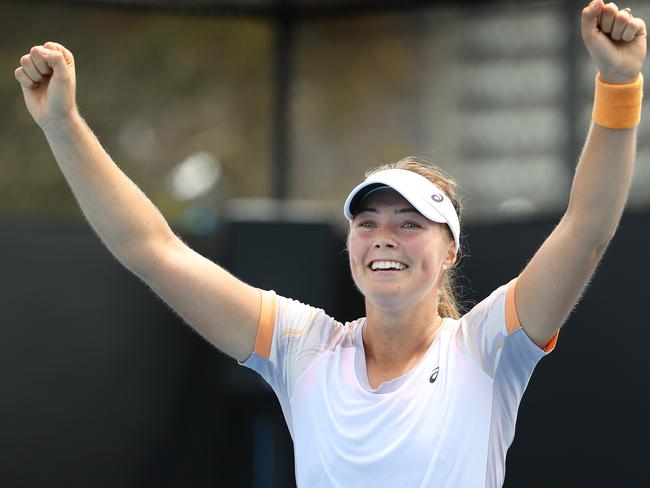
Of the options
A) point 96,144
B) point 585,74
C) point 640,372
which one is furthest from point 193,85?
point 96,144

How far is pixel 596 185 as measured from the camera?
8.93 ft

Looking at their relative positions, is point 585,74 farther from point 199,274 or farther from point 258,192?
point 199,274

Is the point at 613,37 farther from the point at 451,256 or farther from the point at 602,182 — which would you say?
the point at 451,256

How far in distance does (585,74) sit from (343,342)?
3.85m

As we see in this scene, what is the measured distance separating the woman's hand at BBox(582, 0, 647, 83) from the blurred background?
9.82 feet

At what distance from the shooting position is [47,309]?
6.20m

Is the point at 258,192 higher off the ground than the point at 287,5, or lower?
lower

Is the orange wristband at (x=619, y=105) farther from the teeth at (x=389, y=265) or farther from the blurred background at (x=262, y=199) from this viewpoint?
the blurred background at (x=262, y=199)

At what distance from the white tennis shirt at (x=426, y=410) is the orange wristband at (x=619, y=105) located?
50 centimetres

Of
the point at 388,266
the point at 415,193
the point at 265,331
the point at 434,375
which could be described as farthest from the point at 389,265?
the point at 265,331

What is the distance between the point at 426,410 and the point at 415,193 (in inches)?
22.5

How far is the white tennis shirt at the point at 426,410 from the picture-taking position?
2.91m

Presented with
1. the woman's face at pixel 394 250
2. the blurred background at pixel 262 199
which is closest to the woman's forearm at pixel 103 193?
the woman's face at pixel 394 250

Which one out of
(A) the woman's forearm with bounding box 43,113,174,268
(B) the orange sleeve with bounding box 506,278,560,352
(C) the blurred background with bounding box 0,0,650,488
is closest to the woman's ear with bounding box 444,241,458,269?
(B) the orange sleeve with bounding box 506,278,560,352
